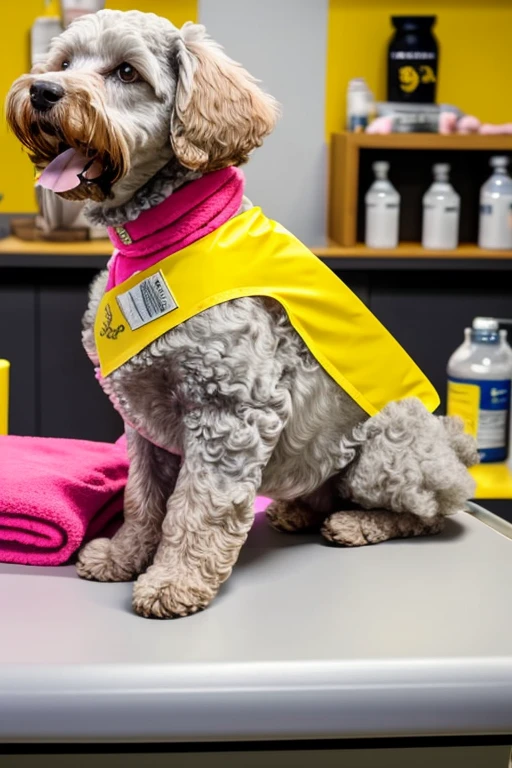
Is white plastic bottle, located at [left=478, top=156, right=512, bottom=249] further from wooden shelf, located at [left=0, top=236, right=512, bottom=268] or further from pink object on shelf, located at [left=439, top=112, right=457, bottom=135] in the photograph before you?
pink object on shelf, located at [left=439, top=112, right=457, bottom=135]

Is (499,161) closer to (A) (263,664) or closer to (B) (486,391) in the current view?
(B) (486,391)

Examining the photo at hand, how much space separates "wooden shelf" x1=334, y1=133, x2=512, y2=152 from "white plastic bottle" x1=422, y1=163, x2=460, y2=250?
0.22 ft

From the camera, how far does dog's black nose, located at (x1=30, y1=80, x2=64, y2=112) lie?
3.01 ft

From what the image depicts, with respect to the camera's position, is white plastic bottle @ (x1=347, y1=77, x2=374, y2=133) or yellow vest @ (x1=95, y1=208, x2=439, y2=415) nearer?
yellow vest @ (x1=95, y1=208, x2=439, y2=415)

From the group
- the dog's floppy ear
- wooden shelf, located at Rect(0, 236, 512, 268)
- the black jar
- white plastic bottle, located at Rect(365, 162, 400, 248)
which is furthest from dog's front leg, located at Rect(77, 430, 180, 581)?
the black jar

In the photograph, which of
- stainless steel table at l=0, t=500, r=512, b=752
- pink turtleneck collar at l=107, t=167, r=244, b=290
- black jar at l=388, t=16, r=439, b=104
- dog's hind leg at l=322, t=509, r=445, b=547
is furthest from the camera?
black jar at l=388, t=16, r=439, b=104

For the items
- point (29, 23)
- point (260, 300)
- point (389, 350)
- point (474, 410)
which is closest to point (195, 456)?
point (260, 300)

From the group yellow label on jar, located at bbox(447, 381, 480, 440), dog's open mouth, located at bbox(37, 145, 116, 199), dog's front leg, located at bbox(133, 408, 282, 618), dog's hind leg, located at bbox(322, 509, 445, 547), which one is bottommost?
yellow label on jar, located at bbox(447, 381, 480, 440)

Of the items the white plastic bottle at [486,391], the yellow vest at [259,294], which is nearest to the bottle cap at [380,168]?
the white plastic bottle at [486,391]

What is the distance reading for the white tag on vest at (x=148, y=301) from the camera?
102 centimetres

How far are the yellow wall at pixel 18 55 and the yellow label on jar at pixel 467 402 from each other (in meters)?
1.43

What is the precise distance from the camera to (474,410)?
7.26ft

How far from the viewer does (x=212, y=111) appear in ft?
3.23

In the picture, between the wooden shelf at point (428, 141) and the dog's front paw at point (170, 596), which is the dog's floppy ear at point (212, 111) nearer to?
the dog's front paw at point (170, 596)
